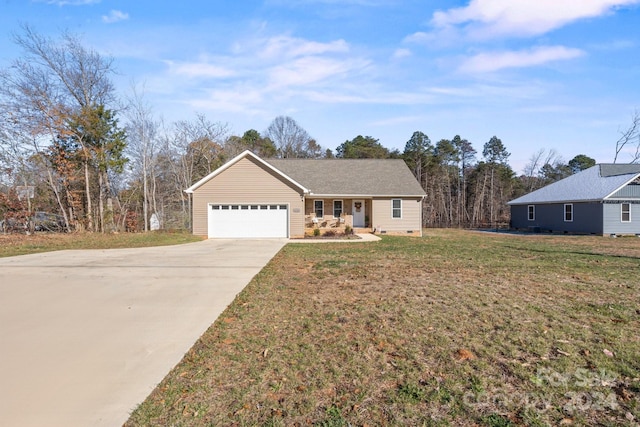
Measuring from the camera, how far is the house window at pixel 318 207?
898 inches

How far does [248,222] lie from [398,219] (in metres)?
Result: 9.05

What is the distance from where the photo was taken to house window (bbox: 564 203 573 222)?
25.2m

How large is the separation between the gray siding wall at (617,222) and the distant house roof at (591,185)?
3.34ft

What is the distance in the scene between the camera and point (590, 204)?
77.8 ft

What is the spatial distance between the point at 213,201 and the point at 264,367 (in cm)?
1651

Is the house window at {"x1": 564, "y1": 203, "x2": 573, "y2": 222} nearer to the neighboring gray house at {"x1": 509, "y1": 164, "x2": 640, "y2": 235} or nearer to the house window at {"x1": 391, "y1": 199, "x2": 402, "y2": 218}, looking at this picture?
the neighboring gray house at {"x1": 509, "y1": 164, "x2": 640, "y2": 235}

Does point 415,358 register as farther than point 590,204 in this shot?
No

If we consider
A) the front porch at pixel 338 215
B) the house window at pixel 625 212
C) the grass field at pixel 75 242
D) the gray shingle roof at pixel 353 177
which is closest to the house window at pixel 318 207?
the front porch at pixel 338 215

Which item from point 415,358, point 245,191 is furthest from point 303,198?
point 415,358

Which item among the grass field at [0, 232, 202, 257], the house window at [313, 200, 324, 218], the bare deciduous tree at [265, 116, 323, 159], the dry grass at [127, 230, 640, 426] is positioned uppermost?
the bare deciduous tree at [265, 116, 323, 159]

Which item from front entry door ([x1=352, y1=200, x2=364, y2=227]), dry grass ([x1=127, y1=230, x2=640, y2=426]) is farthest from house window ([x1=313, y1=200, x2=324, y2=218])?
dry grass ([x1=127, y1=230, x2=640, y2=426])

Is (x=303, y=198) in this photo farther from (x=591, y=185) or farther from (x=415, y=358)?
(x=591, y=185)

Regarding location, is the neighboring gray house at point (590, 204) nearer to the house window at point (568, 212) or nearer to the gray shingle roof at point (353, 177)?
the house window at point (568, 212)

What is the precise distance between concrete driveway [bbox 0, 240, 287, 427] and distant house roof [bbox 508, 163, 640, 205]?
78.8ft
